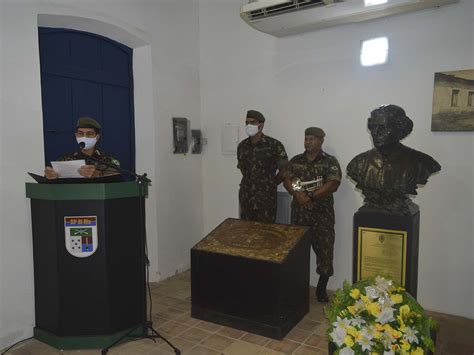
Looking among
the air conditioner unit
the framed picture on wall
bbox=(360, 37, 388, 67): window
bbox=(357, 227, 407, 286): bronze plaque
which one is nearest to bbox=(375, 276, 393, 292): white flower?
bbox=(357, 227, 407, 286): bronze plaque

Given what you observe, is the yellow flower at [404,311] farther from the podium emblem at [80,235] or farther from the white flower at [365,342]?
the podium emblem at [80,235]

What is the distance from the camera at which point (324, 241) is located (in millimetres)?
3664

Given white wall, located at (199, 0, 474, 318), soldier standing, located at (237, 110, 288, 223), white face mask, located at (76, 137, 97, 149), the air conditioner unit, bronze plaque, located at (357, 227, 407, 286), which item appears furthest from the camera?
soldier standing, located at (237, 110, 288, 223)

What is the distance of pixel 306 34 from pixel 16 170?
118 inches

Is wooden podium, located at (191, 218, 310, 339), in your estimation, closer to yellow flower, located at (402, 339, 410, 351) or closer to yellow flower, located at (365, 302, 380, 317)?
yellow flower, located at (365, 302, 380, 317)

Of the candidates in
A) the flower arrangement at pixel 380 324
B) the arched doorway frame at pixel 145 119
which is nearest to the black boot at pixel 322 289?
the arched doorway frame at pixel 145 119

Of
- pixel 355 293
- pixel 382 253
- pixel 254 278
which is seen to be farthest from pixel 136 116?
pixel 355 293

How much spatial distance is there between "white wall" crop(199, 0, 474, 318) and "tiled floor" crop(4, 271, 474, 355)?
18.3 inches

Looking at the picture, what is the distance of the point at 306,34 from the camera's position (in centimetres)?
403

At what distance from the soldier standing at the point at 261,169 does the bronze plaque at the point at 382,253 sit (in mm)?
1338

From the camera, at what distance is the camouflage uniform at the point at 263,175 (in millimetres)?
3928

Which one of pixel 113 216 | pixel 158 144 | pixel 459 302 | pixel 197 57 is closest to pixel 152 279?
pixel 158 144

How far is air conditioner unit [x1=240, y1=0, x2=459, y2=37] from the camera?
124 inches

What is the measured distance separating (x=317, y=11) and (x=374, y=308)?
263 cm
